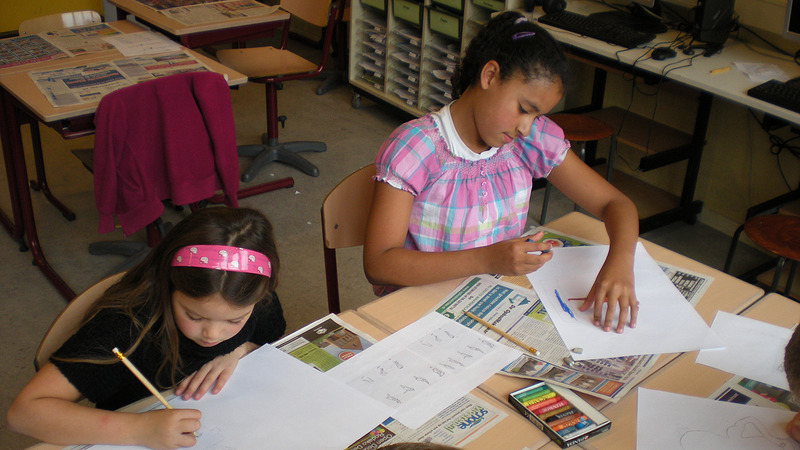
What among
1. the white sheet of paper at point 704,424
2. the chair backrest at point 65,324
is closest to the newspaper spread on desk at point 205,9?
the chair backrest at point 65,324

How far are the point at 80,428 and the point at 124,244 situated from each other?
181cm

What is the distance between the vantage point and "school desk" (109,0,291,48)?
2.81 meters

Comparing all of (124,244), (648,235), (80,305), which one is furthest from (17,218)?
(648,235)

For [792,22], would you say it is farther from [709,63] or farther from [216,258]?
[216,258]

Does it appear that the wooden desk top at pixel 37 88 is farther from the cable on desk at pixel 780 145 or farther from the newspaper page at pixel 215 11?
the cable on desk at pixel 780 145

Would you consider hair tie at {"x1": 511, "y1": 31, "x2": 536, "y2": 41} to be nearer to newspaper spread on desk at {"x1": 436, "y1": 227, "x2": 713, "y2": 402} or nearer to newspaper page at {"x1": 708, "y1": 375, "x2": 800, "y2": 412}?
newspaper spread on desk at {"x1": 436, "y1": 227, "x2": 713, "y2": 402}

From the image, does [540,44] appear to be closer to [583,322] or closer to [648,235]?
[583,322]

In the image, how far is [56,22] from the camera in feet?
9.57

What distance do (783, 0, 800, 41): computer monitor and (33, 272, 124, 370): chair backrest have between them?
2189 mm

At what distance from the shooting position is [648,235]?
9.66 ft

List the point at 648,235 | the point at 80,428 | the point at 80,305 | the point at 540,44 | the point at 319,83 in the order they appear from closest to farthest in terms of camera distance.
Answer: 1. the point at 80,428
2. the point at 80,305
3. the point at 540,44
4. the point at 648,235
5. the point at 319,83

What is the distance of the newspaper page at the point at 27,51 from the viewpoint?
2.50 meters

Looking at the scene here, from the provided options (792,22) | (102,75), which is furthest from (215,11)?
(792,22)

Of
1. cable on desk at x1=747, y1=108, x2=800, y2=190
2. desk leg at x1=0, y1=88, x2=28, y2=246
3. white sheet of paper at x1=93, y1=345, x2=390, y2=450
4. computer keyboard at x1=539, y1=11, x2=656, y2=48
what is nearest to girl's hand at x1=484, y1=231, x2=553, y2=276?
white sheet of paper at x1=93, y1=345, x2=390, y2=450
